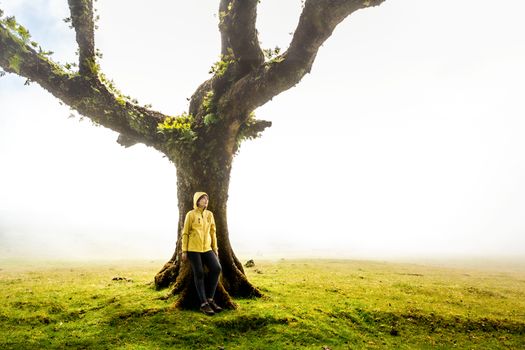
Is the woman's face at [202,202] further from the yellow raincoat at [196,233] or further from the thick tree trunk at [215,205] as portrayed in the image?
the thick tree trunk at [215,205]

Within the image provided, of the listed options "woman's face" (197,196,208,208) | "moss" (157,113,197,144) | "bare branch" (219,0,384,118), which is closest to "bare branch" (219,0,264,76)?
"bare branch" (219,0,384,118)

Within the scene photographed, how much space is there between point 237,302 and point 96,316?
15.1ft

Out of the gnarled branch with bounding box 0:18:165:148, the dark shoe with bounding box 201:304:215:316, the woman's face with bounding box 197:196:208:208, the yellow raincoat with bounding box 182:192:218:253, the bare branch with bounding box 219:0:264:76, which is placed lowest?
the dark shoe with bounding box 201:304:215:316

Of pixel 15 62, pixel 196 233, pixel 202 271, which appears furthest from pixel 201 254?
pixel 15 62

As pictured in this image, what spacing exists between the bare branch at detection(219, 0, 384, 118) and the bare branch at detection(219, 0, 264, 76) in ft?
2.30

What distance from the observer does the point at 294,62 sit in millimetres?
12906

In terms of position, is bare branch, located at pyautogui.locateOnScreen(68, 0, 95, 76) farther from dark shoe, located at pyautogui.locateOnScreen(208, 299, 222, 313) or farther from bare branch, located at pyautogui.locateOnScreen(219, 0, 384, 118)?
dark shoe, located at pyautogui.locateOnScreen(208, 299, 222, 313)

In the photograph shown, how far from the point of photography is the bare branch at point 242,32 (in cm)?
1291

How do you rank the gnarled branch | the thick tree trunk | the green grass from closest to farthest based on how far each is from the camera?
1. the green grass
2. the thick tree trunk
3. the gnarled branch

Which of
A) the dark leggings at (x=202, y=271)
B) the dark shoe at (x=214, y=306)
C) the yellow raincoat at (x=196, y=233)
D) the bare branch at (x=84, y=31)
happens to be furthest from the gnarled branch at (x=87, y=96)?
the dark shoe at (x=214, y=306)

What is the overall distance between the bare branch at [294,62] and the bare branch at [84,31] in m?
6.36

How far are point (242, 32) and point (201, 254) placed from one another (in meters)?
8.98

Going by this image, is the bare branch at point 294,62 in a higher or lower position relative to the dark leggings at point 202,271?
higher

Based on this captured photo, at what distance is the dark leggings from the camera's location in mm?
10156
